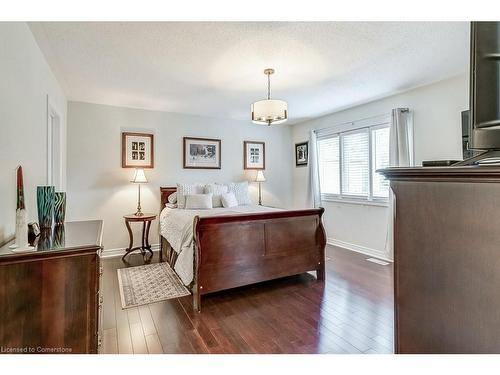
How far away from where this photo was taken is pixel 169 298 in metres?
2.68

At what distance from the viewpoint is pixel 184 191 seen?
421 centimetres

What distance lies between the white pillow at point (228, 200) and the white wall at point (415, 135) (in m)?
1.84

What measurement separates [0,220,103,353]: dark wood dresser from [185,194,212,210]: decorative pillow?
2.51 m

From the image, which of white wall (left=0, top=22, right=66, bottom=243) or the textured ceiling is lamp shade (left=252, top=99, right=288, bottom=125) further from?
A: white wall (left=0, top=22, right=66, bottom=243)

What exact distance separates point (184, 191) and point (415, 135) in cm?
345

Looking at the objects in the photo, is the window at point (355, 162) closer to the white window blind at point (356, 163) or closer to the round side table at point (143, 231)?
the white window blind at point (356, 163)

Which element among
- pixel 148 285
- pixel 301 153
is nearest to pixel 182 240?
pixel 148 285

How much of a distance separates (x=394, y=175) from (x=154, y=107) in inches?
166

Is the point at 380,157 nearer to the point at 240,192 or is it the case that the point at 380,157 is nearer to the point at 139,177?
the point at 240,192

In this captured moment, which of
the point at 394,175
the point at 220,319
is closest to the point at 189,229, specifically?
the point at 220,319

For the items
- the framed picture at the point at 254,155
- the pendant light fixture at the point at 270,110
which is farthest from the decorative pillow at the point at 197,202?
the pendant light fixture at the point at 270,110

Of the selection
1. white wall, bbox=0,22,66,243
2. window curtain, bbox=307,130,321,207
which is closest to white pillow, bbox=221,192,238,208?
window curtain, bbox=307,130,321,207

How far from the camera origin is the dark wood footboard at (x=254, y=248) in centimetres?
253

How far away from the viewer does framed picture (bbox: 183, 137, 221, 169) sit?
15.6ft
